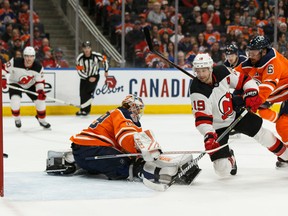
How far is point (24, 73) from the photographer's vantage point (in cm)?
873

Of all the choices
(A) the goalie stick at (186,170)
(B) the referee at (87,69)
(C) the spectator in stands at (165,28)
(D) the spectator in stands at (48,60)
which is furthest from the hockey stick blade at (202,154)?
(C) the spectator in stands at (165,28)

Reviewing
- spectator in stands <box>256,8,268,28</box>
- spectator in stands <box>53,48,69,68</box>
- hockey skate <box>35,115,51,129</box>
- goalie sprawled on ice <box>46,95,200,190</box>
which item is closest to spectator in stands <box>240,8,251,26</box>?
spectator in stands <box>256,8,268,28</box>

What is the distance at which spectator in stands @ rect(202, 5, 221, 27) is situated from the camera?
11.3m

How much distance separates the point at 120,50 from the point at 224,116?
17.7ft

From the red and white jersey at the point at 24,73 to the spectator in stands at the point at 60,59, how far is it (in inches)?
63.0

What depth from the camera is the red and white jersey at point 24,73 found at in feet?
28.6

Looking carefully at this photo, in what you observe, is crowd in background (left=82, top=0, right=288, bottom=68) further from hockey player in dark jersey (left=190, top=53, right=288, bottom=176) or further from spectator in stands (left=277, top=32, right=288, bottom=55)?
hockey player in dark jersey (left=190, top=53, right=288, bottom=176)

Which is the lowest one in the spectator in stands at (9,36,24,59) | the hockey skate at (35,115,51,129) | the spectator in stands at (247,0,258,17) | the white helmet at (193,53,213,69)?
the hockey skate at (35,115,51,129)

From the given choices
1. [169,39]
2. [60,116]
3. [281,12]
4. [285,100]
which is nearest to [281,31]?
[281,12]

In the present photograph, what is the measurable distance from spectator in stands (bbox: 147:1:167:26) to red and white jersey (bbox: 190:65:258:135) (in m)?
5.63

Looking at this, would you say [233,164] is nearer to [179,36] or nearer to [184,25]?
[179,36]

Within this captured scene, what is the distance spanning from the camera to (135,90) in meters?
10.5

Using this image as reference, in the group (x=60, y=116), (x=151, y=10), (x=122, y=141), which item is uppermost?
(x=151, y=10)

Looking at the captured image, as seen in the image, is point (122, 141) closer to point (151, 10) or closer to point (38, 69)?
point (38, 69)
